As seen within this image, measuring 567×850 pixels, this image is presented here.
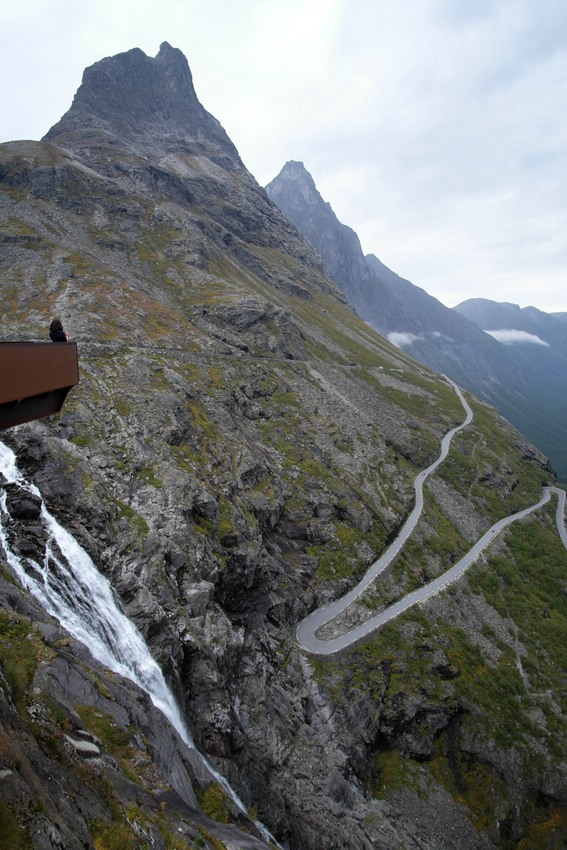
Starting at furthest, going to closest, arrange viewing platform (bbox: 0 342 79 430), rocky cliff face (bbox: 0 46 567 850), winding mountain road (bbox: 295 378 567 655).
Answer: winding mountain road (bbox: 295 378 567 655)
rocky cliff face (bbox: 0 46 567 850)
viewing platform (bbox: 0 342 79 430)

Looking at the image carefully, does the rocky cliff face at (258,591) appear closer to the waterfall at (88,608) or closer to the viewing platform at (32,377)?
the waterfall at (88,608)

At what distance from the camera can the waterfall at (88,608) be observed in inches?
1089

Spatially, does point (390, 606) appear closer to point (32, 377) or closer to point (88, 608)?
point (88, 608)

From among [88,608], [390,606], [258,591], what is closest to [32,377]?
[88,608]

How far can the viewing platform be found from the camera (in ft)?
38.9

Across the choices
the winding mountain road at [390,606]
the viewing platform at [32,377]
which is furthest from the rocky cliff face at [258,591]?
the viewing platform at [32,377]

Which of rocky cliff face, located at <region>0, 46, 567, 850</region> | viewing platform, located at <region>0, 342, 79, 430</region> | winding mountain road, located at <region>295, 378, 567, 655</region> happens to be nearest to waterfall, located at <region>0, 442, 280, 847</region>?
rocky cliff face, located at <region>0, 46, 567, 850</region>

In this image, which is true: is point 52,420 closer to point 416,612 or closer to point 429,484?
point 416,612

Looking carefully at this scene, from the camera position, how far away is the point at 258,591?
2089 inches

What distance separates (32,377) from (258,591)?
148ft

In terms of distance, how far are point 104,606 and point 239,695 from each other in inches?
671

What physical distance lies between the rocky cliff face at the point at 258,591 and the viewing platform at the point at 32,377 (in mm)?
Result: 8323

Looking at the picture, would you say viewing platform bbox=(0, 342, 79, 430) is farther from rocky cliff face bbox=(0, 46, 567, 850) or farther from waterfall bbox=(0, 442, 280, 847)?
waterfall bbox=(0, 442, 280, 847)

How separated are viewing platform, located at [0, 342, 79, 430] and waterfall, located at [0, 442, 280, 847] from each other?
1658 cm
